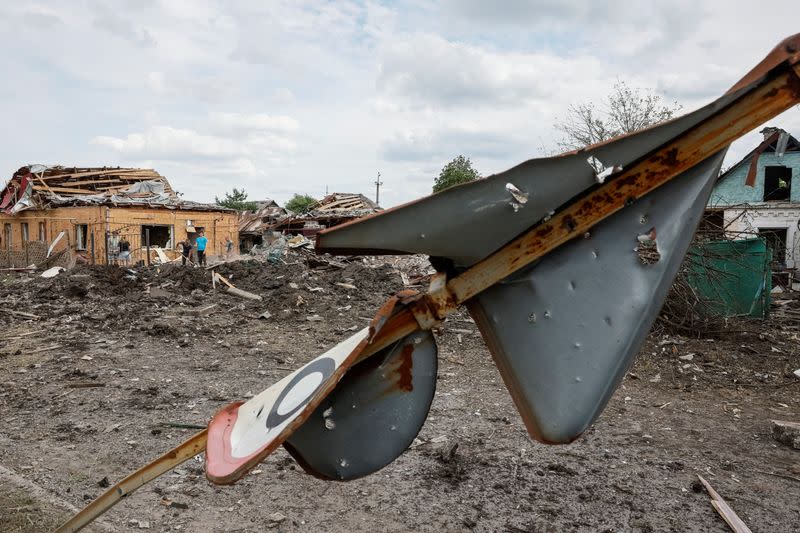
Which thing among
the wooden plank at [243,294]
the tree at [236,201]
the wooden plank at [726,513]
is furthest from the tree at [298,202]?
the wooden plank at [726,513]

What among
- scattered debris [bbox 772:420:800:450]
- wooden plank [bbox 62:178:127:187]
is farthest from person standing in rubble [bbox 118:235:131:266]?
scattered debris [bbox 772:420:800:450]

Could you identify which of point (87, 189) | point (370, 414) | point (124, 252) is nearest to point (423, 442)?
point (370, 414)

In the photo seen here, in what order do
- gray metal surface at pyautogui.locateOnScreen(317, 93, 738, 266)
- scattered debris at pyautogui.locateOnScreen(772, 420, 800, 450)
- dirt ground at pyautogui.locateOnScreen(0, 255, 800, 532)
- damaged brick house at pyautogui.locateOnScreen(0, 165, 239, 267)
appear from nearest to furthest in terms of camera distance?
gray metal surface at pyautogui.locateOnScreen(317, 93, 738, 266) → dirt ground at pyautogui.locateOnScreen(0, 255, 800, 532) → scattered debris at pyautogui.locateOnScreen(772, 420, 800, 450) → damaged brick house at pyautogui.locateOnScreen(0, 165, 239, 267)

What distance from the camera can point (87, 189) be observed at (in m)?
28.0

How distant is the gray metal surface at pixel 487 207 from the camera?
4.95 ft

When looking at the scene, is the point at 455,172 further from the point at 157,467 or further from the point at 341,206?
the point at 157,467

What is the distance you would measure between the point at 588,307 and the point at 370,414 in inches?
31.2

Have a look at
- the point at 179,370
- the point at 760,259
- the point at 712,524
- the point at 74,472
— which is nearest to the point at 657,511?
the point at 712,524

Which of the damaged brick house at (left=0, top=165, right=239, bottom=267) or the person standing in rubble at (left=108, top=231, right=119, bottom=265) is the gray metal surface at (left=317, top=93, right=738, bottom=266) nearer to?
the damaged brick house at (left=0, top=165, right=239, bottom=267)

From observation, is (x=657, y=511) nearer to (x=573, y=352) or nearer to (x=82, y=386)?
(x=573, y=352)

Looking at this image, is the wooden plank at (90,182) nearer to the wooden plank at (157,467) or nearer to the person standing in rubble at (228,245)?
the person standing in rubble at (228,245)

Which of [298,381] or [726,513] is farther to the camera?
[726,513]

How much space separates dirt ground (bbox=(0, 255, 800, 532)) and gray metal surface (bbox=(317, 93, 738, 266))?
2.73 m

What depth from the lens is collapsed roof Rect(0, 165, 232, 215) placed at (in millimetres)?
25250
